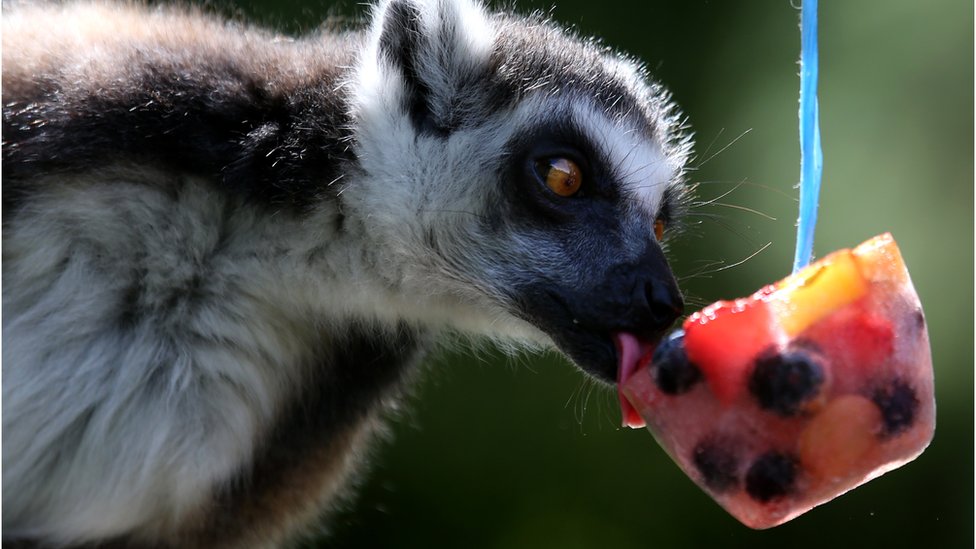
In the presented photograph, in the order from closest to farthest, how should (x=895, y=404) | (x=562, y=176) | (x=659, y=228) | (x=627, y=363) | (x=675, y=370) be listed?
(x=895, y=404) → (x=675, y=370) → (x=627, y=363) → (x=562, y=176) → (x=659, y=228)

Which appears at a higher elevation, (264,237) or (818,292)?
(818,292)

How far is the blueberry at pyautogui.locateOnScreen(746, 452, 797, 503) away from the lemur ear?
3.20 feet

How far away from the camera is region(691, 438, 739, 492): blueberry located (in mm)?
1934

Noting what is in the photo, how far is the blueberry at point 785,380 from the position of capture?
1.89 metres

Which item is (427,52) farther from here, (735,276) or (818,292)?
(735,276)

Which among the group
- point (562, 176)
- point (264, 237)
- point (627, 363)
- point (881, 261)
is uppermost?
point (881, 261)

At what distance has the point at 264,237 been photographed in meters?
2.22

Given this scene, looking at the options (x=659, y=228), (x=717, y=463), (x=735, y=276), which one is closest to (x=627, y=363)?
(x=717, y=463)

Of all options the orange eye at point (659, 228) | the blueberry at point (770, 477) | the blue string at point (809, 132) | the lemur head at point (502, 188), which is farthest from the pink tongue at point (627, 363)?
the orange eye at point (659, 228)

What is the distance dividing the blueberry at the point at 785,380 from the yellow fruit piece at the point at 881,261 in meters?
0.20

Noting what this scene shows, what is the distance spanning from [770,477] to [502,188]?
814 millimetres

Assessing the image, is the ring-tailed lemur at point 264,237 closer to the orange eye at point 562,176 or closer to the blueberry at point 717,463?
the orange eye at point 562,176

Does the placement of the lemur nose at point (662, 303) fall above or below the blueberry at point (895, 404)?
below

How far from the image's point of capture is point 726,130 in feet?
14.3
